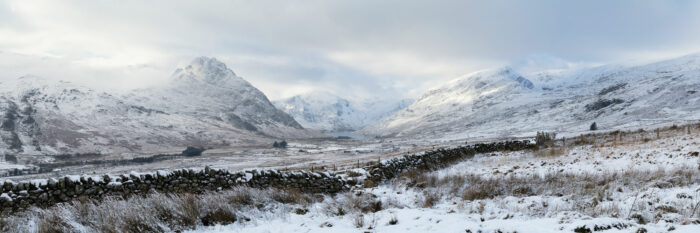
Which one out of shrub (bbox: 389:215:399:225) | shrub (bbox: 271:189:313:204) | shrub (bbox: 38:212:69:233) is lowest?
shrub (bbox: 271:189:313:204)

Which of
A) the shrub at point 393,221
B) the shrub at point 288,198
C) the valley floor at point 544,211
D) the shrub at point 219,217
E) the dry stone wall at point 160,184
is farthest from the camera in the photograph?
the shrub at point 288,198

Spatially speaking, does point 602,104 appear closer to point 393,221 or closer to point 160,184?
point 393,221

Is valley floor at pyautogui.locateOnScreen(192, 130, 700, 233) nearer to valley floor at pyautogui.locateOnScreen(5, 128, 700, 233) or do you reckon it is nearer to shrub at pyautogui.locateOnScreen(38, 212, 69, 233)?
valley floor at pyautogui.locateOnScreen(5, 128, 700, 233)

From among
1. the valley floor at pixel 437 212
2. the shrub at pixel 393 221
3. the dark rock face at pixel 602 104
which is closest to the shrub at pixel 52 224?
the valley floor at pixel 437 212

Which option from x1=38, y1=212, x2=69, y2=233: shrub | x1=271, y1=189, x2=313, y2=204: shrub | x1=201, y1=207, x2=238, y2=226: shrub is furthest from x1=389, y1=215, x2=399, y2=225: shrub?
x1=38, y1=212, x2=69, y2=233: shrub

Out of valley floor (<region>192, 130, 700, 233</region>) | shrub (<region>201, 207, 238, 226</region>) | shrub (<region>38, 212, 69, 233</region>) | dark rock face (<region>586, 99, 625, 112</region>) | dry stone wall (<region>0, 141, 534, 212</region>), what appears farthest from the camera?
dark rock face (<region>586, 99, 625, 112</region>)

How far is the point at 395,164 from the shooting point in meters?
20.5

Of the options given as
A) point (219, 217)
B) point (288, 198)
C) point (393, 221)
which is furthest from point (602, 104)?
point (219, 217)

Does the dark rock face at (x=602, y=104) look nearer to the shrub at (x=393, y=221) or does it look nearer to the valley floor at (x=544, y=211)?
the valley floor at (x=544, y=211)

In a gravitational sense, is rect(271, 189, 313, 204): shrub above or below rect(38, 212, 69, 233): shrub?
below

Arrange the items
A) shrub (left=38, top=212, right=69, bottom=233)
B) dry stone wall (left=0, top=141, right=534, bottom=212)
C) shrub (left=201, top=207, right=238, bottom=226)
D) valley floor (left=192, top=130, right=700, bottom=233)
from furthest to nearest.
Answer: dry stone wall (left=0, top=141, right=534, bottom=212) → shrub (left=201, top=207, right=238, bottom=226) → shrub (left=38, top=212, right=69, bottom=233) → valley floor (left=192, top=130, right=700, bottom=233)

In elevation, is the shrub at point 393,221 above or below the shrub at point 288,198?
above

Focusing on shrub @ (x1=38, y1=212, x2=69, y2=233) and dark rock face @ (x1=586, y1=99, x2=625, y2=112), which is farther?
dark rock face @ (x1=586, y1=99, x2=625, y2=112)

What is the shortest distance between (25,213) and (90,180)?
174 cm
